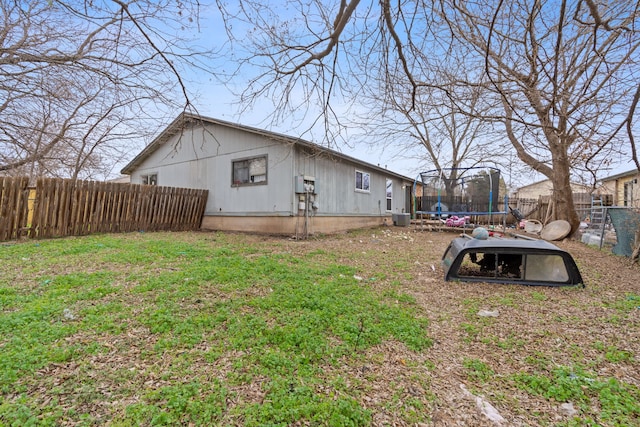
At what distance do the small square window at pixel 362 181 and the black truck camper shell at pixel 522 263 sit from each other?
327 inches

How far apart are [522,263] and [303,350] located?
12.2ft

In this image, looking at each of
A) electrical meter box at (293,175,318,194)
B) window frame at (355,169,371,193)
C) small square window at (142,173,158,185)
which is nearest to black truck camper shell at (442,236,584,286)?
electrical meter box at (293,175,318,194)

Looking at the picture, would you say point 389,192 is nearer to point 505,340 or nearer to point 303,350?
point 505,340

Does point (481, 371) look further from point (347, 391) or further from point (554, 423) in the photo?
point (347, 391)

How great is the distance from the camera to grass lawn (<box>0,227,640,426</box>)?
68.7 inches

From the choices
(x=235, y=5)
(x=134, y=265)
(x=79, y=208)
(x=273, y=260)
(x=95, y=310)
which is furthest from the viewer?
(x=79, y=208)

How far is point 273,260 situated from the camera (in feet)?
17.9

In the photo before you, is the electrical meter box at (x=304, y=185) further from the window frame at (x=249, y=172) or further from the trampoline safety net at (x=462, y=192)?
the trampoline safety net at (x=462, y=192)

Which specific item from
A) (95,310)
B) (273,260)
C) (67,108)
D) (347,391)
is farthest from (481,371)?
(67,108)

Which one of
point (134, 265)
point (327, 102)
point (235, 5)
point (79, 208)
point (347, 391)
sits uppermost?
point (235, 5)

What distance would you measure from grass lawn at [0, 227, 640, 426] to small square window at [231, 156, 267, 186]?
5.80m

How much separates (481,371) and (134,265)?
502cm

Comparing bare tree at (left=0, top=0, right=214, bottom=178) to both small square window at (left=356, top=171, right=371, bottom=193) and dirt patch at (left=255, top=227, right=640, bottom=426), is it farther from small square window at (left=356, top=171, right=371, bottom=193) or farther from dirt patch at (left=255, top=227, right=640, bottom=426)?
small square window at (left=356, top=171, right=371, bottom=193)

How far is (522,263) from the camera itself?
14.1 ft
